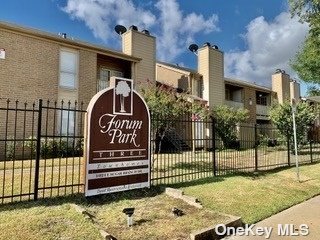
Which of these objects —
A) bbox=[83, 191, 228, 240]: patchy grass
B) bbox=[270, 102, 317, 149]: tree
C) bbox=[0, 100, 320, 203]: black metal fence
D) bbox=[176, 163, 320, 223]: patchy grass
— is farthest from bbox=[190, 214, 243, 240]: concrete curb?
bbox=[270, 102, 317, 149]: tree

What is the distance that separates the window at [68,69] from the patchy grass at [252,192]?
11501 mm

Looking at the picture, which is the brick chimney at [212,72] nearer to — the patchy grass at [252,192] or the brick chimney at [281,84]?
the brick chimney at [281,84]

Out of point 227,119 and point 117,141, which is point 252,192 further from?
point 227,119

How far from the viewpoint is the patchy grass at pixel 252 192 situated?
8172 millimetres

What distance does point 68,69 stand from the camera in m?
19.8

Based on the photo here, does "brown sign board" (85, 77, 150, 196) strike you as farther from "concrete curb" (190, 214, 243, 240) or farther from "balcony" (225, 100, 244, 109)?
"balcony" (225, 100, 244, 109)

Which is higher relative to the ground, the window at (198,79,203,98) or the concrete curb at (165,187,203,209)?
the window at (198,79,203,98)

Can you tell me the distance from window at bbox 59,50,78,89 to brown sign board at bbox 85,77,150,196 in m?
11.7

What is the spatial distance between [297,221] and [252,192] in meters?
2.22

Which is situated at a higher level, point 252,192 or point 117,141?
point 117,141

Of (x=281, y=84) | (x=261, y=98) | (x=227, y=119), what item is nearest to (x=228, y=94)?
(x=261, y=98)

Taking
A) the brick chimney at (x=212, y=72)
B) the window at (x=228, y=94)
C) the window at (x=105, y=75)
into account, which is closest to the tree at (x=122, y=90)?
the window at (x=105, y=75)

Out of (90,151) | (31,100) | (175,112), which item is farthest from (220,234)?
(31,100)

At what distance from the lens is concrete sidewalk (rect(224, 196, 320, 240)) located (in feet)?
21.2
